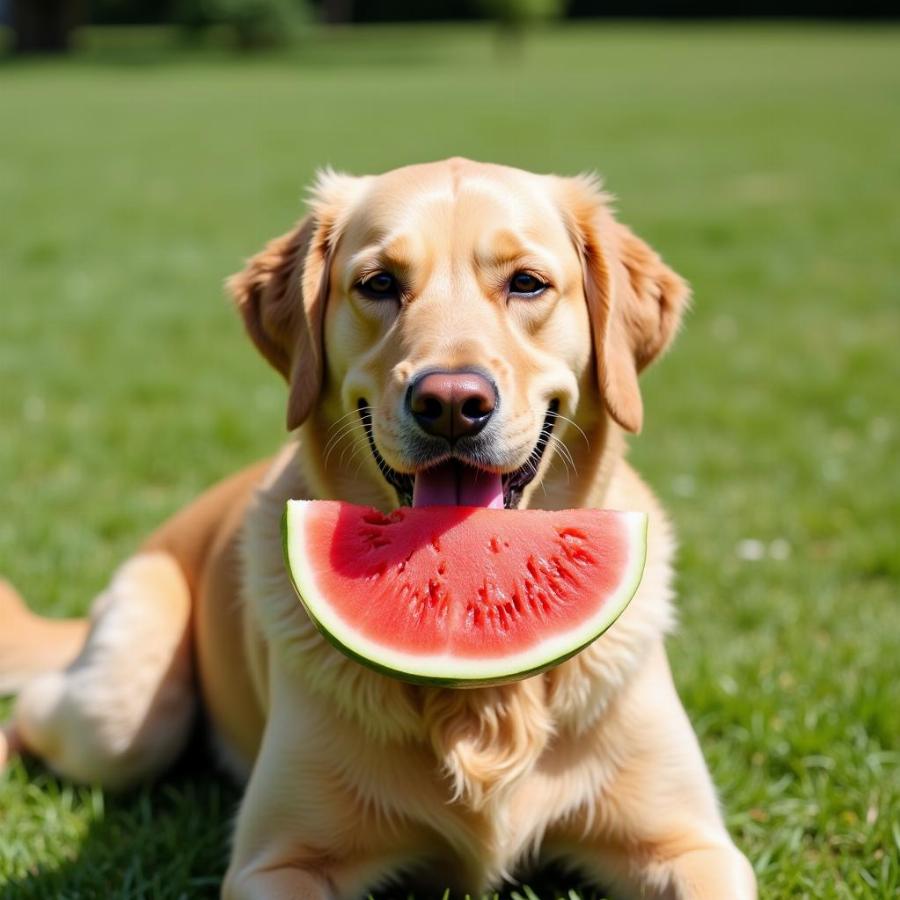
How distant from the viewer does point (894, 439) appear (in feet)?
22.3

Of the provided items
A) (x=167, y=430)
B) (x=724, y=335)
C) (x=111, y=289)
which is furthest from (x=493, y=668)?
(x=111, y=289)

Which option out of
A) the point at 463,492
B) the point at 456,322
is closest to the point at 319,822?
the point at 463,492

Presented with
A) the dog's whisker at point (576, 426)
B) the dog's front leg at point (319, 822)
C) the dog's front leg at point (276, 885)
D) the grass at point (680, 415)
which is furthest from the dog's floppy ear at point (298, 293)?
the grass at point (680, 415)

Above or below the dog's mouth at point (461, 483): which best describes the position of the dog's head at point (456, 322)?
above

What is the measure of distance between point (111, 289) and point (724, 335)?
512cm

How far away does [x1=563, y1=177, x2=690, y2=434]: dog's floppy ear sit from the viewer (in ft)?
10.9

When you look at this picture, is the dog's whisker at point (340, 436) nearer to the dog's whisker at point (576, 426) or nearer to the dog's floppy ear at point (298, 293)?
the dog's floppy ear at point (298, 293)

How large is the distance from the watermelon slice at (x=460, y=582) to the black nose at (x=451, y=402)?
0.71 feet

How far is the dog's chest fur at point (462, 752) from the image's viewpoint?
10.1ft

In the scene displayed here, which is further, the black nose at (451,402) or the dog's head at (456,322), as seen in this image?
the dog's head at (456,322)

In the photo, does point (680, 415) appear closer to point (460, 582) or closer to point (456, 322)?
point (456, 322)

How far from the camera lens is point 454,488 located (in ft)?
10.0

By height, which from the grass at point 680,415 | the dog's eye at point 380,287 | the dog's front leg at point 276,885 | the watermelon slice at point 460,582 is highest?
the dog's eye at point 380,287

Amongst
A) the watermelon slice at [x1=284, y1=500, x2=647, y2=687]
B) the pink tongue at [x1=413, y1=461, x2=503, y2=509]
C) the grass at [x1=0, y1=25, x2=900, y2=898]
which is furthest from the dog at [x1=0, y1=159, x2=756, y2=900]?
the grass at [x1=0, y1=25, x2=900, y2=898]
